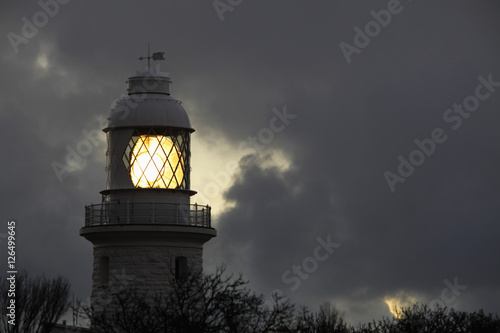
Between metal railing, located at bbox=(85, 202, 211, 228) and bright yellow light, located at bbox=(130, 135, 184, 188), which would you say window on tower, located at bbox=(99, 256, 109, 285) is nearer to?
metal railing, located at bbox=(85, 202, 211, 228)

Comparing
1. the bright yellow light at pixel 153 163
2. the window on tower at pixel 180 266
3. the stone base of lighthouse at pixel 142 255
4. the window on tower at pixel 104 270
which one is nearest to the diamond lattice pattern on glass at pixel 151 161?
the bright yellow light at pixel 153 163

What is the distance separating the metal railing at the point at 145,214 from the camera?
180 feet

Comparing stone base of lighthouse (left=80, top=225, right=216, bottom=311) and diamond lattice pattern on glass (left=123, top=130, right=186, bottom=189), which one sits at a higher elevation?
diamond lattice pattern on glass (left=123, top=130, right=186, bottom=189)

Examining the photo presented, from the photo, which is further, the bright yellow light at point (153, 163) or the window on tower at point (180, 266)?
the window on tower at point (180, 266)

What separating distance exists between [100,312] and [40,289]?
45.8ft

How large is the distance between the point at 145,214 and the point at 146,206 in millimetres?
337

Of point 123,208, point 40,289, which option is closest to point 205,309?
point 123,208

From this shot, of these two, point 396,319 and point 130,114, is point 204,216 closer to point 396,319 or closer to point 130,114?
point 130,114

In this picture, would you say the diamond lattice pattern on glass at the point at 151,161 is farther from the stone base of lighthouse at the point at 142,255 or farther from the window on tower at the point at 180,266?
the window on tower at the point at 180,266

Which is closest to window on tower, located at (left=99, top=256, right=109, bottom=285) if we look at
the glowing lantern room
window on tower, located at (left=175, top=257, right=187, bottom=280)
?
the glowing lantern room

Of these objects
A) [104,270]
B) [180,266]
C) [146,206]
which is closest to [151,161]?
[146,206]

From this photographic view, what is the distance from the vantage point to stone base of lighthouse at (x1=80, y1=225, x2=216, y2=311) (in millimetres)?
54656

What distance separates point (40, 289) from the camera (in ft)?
224

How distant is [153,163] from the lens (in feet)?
180
